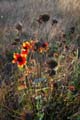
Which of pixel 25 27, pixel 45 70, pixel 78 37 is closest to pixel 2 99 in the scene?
pixel 45 70

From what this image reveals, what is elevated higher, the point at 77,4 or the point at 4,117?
the point at 4,117

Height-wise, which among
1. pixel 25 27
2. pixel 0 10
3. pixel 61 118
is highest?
pixel 61 118

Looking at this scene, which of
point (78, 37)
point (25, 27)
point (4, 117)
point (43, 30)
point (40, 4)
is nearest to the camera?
point (4, 117)

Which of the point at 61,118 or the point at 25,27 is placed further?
the point at 25,27

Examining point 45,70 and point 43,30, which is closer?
point 45,70

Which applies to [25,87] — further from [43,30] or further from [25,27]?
[25,27]

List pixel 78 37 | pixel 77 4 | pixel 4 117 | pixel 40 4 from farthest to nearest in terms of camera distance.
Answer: pixel 40 4 → pixel 77 4 → pixel 78 37 → pixel 4 117

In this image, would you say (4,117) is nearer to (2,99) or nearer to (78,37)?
(2,99)

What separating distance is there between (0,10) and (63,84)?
17.4 ft

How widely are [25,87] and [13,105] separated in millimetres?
174

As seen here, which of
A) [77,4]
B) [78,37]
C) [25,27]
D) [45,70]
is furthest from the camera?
[77,4]

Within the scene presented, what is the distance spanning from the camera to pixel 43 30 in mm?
5621

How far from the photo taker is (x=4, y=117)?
3.14 m

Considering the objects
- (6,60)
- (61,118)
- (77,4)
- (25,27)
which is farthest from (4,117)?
(77,4)
